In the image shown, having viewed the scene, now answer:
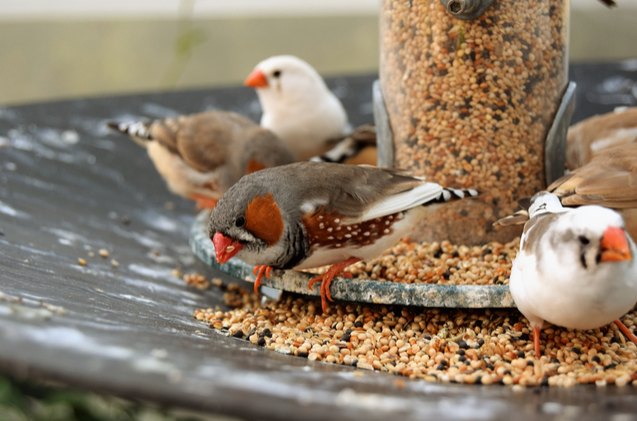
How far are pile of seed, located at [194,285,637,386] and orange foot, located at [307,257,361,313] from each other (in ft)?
0.28

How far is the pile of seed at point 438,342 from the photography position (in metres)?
2.70

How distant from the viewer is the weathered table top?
6.36ft

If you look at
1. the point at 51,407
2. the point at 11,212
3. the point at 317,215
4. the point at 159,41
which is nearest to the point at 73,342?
the point at 51,407

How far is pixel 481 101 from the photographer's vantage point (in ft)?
11.9

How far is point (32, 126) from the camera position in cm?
467

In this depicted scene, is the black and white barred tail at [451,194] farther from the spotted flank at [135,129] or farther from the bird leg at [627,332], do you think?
the spotted flank at [135,129]

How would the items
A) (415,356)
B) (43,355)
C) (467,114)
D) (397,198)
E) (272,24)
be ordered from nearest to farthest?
(43,355) < (415,356) < (397,198) < (467,114) < (272,24)

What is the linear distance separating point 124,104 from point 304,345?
2666 millimetres

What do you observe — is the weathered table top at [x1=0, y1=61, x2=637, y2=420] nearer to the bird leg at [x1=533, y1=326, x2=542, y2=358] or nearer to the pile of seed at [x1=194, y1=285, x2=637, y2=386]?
the pile of seed at [x1=194, y1=285, x2=637, y2=386]

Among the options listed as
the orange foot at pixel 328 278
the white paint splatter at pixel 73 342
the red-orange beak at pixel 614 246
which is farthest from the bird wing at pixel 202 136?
the white paint splatter at pixel 73 342

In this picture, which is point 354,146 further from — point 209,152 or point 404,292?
point 404,292

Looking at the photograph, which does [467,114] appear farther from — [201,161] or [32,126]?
[32,126]

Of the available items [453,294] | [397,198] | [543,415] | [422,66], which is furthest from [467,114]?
[543,415]

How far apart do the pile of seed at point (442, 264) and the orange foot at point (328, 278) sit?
0.41ft
